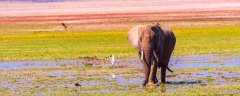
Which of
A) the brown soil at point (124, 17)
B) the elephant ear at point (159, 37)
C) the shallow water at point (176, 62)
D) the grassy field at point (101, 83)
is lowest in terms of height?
the grassy field at point (101, 83)

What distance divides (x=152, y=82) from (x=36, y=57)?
1341 cm

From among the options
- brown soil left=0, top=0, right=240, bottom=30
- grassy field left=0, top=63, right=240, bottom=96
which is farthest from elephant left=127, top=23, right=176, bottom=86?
brown soil left=0, top=0, right=240, bottom=30

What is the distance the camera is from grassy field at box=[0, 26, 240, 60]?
3597 cm

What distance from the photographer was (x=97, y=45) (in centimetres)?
4222

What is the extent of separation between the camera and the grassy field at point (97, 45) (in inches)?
1416

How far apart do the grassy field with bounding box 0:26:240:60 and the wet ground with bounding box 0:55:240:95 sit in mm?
2624

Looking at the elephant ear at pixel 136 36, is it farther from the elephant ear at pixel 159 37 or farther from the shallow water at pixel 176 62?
the shallow water at pixel 176 62

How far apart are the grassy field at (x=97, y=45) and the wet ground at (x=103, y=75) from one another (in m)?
2.62

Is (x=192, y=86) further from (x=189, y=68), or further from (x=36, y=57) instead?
(x=36, y=57)

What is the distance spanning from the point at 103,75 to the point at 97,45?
1574 cm

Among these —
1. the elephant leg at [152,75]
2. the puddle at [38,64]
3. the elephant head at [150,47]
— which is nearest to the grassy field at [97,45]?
the puddle at [38,64]

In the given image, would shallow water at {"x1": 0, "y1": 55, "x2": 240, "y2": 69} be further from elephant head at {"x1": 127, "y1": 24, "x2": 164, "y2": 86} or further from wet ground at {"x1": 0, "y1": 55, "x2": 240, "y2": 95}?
elephant head at {"x1": 127, "y1": 24, "x2": 164, "y2": 86}

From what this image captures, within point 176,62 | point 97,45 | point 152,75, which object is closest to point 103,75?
point 152,75

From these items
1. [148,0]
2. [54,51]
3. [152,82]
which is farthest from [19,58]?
[148,0]
